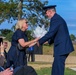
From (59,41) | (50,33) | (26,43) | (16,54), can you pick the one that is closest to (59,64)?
(59,41)

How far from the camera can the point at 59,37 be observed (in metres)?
9.00

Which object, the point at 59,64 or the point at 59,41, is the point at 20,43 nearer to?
the point at 59,41

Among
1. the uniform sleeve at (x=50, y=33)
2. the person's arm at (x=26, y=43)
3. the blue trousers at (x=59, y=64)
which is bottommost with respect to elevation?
the blue trousers at (x=59, y=64)

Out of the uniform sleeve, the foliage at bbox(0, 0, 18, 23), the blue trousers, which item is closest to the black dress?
the uniform sleeve

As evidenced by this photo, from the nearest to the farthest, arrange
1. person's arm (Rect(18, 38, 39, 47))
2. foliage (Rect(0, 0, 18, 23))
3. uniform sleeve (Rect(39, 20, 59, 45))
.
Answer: uniform sleeve (Rect(39, 20, 59, 45)), person's arm (Rect(18, 38, 39, 47)), foliage (Rect(0, 0, 18, 23))

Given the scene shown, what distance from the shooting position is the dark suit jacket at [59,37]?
8.93 meters

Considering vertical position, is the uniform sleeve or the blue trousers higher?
the uniform sleeve

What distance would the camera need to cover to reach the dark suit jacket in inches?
352

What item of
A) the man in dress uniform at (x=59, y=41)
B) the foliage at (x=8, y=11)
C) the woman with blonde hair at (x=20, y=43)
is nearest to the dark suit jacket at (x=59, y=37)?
the man in dress uniform at (x=59, y=41)

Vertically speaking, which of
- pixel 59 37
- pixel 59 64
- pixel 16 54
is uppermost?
pixel 59 37

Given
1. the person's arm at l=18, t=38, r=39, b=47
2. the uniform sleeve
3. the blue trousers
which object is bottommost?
the blue trousers

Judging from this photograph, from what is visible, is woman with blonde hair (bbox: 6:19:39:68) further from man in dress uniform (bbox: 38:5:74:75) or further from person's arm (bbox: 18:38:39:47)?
man in dress uniform (bbox: 38:5:74:75)

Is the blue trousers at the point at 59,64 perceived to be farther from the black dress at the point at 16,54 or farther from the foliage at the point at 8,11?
the foliage at the point at 8,11

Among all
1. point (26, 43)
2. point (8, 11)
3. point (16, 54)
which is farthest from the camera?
point (8, 11)
